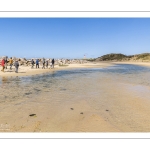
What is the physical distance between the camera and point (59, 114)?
6773mm

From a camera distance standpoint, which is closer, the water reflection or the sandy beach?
the sandy beach

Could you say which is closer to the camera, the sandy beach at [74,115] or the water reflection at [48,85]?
the sandy beach at [74,115]

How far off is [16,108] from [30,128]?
222cm

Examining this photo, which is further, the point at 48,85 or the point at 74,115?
the point at 48,85
